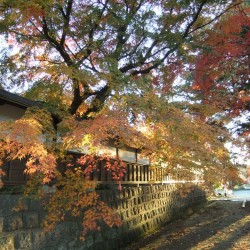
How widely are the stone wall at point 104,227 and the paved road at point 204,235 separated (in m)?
0.63

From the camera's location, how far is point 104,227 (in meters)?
9.87

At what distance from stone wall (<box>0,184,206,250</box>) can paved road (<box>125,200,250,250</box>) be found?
0.63 m

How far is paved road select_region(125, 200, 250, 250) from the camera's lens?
1067cm

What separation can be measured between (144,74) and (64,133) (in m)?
4.15

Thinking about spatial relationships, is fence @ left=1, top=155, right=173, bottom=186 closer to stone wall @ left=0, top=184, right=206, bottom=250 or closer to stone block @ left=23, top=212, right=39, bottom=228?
stone wall @ left=0, top=184, right=206, bottom=250

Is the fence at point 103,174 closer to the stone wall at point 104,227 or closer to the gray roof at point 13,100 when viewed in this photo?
the stone wall at point 104,227

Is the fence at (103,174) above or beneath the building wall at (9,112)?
beneath

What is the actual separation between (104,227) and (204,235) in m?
4.55

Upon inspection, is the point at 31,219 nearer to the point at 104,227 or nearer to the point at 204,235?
the point at 104,227

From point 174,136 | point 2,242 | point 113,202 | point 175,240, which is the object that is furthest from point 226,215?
point 2,242

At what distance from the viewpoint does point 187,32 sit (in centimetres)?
973

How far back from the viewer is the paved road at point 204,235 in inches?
420

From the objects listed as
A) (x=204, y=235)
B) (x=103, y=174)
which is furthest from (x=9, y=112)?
(x=204, y=235)

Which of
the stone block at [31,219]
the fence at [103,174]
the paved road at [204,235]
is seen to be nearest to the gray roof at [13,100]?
the fence at [103,174]
